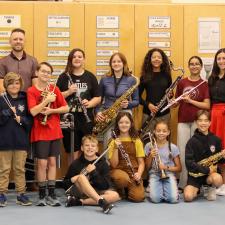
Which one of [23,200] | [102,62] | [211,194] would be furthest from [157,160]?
[102,62]

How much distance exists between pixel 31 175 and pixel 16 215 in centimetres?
150

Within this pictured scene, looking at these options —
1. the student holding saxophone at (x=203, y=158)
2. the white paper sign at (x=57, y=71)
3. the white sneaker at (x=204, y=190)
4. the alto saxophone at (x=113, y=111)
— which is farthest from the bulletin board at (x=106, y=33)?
the white sneaker at (x=204, y=190)

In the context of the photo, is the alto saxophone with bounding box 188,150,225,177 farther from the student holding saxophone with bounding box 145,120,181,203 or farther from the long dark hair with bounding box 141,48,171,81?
the long dark hair with bounding box 141,48,171,81

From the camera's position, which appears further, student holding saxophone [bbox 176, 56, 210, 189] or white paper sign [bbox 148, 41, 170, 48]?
white paper sign [bbox 148, 41, 170, 48]

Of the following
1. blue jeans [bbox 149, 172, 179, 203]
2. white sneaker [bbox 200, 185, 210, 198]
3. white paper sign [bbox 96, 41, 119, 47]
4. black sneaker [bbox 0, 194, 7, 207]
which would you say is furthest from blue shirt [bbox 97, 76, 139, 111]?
black sneaker [bbox 0, 194, 7, 207]

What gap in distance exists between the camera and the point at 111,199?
178 inches

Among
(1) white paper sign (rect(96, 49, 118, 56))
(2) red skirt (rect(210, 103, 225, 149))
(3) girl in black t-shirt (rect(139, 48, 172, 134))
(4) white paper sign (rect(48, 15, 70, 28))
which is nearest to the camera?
(2) red skirt (rect(210, 103, 225, 149))

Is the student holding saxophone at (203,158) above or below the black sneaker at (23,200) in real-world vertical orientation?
above

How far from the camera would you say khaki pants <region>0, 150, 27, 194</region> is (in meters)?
4.51

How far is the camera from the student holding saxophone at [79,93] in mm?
5250

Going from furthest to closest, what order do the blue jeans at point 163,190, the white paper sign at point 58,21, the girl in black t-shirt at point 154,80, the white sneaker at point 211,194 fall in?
the white paper sign at point 58,21
the girl in black t-shirt at point 154,80
the white sneaker at point 211,194
the blue jeans at point 163,190

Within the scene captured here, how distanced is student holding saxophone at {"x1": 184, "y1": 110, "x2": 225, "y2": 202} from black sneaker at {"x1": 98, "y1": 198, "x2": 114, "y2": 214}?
3.18 ft

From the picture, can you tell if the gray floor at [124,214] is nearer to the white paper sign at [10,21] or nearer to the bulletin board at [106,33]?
the bulletin board at [106,33]

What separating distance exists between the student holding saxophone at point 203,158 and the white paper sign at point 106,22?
68.6 inches
